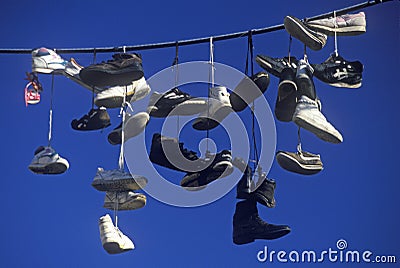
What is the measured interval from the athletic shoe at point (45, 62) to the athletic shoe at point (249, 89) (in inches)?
44.4

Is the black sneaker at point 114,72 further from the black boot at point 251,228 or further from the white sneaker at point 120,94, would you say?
the black boot at point 251,228

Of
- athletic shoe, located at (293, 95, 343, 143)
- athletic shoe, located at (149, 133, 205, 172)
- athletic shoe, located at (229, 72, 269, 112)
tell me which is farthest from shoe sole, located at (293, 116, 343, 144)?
athletic shoe, located at (149, 133, 205, 172)

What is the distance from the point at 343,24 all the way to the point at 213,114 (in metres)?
0.88

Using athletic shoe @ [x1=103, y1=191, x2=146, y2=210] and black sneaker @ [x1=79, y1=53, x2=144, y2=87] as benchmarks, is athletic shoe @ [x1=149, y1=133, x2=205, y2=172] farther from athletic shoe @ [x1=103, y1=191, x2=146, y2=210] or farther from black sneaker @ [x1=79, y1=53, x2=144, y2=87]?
black sneaker @ [x1=79, y1=53, x2=144, y2=87]

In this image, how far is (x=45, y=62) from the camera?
4.85 metres

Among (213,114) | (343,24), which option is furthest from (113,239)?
(343,24)

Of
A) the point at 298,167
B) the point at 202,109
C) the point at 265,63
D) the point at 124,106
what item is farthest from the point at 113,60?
the point at 298,167

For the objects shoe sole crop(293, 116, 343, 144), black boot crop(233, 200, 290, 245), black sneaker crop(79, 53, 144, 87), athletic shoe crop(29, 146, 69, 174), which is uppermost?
black sneaker crop(79, 53, 144, 87)

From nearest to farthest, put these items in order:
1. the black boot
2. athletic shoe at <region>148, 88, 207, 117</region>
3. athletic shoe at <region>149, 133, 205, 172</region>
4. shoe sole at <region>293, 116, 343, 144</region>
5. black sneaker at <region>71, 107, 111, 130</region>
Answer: shoe sole at <region>293, 116, 343, 144</region> → the black boot → athletic shoe at <region>149, 133, 205, 172</region> → athletic shoe at <region>148, 88, 207, 117</region> → black sneaker at <region>71, 107, 111, 130</region>

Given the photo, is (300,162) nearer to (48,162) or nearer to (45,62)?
(48,162)

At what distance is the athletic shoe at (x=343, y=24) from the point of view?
14.3 ft

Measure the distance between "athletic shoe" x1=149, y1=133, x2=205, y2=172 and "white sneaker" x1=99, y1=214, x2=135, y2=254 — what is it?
450 millimetres

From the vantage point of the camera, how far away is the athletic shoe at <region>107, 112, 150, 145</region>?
4590 millimetres

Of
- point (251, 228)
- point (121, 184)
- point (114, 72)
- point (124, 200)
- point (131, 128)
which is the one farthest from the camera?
point (124, 200)
